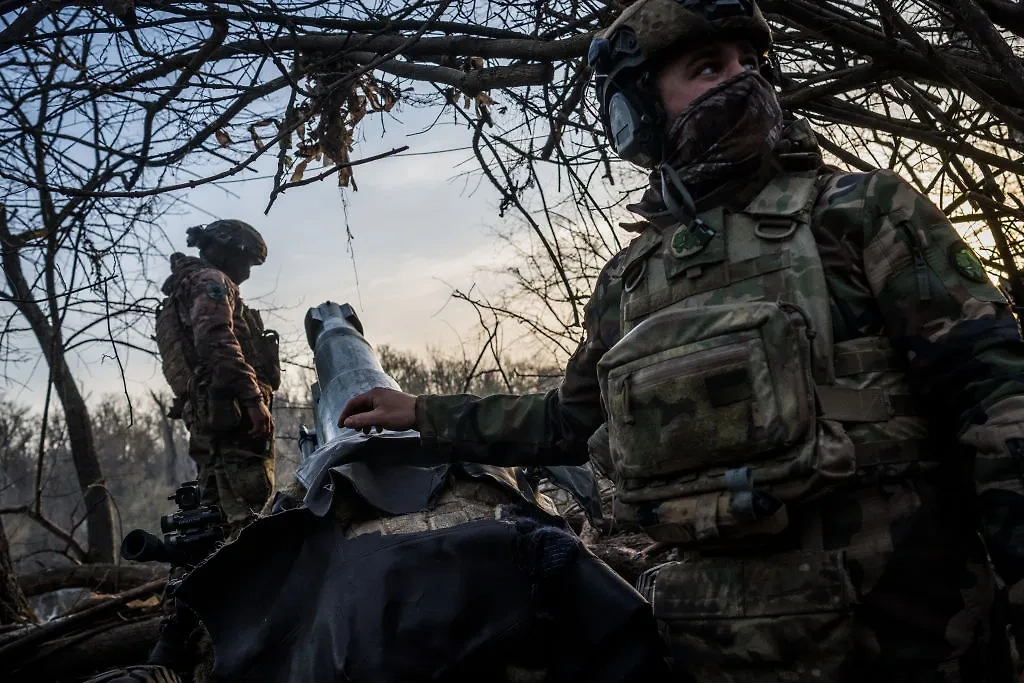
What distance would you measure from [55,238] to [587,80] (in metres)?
2.52

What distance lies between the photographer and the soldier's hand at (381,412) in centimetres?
232

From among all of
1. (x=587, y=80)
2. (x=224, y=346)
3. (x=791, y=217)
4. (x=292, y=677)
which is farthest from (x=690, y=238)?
(x=224, y=346)

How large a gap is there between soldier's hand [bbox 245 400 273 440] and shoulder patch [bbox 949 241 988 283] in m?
5.06

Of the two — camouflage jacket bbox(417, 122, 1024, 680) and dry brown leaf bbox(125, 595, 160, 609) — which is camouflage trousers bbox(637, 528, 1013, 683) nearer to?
camouflage jacket bbox(417, 122, 1024, 680)

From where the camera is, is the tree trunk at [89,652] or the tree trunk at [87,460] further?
the tree trunk at [87,460]

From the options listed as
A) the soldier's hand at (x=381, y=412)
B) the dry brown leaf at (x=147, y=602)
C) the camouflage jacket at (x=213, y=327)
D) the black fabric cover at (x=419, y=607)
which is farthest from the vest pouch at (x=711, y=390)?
the camouflage jacket at (x=213, y=327)

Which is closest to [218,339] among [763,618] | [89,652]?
[89,652]

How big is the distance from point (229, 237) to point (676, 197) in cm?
540

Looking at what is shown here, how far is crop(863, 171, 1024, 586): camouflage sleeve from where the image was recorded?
145cm

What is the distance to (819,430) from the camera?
1.56 metres

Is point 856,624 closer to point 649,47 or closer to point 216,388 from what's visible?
point 649,47

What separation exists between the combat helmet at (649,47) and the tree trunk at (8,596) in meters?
3.80

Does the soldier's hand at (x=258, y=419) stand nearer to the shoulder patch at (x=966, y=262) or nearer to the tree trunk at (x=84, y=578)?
the tree trunk at (x=84, y=578)

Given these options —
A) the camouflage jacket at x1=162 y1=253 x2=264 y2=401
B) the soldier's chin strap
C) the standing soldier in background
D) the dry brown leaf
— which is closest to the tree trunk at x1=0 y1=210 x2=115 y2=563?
the standing soldier in background
